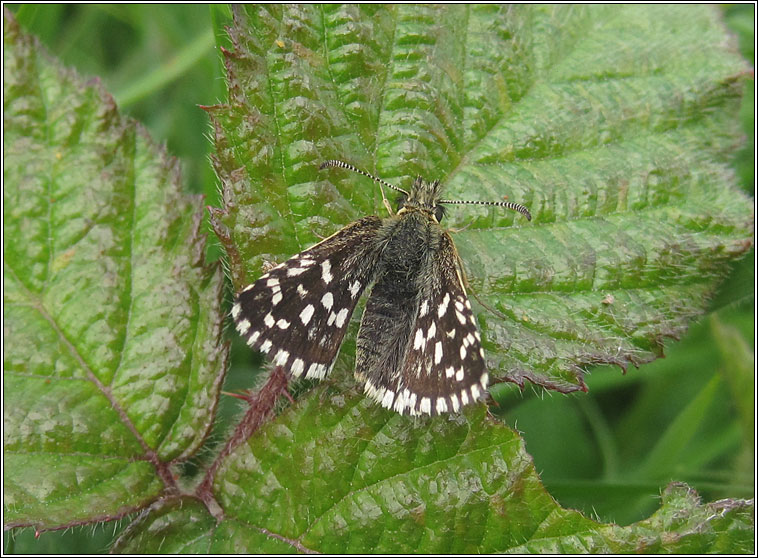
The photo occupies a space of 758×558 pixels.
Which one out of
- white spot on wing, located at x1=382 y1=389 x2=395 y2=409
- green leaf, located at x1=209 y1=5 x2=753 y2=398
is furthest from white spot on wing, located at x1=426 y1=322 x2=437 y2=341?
white spot on wing, located at x1=382 y1=389 x2=395 y2=409

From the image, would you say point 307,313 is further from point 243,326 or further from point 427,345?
point 427,345

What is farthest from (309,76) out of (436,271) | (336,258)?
(436,271)

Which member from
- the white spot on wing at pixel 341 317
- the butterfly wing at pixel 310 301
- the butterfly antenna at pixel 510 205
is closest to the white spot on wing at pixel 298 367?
the butterfly wing at pixel 310 301

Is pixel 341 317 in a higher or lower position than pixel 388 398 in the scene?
higher

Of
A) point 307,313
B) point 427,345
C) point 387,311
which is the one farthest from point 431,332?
point 307,313

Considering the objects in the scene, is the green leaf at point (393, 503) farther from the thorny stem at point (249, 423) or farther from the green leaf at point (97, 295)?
the green leaf at point (97, 295)

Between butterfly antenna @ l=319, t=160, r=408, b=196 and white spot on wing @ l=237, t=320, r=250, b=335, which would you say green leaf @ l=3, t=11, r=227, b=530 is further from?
butterfly antenna @ l=319, t=160, r=408, b=196
